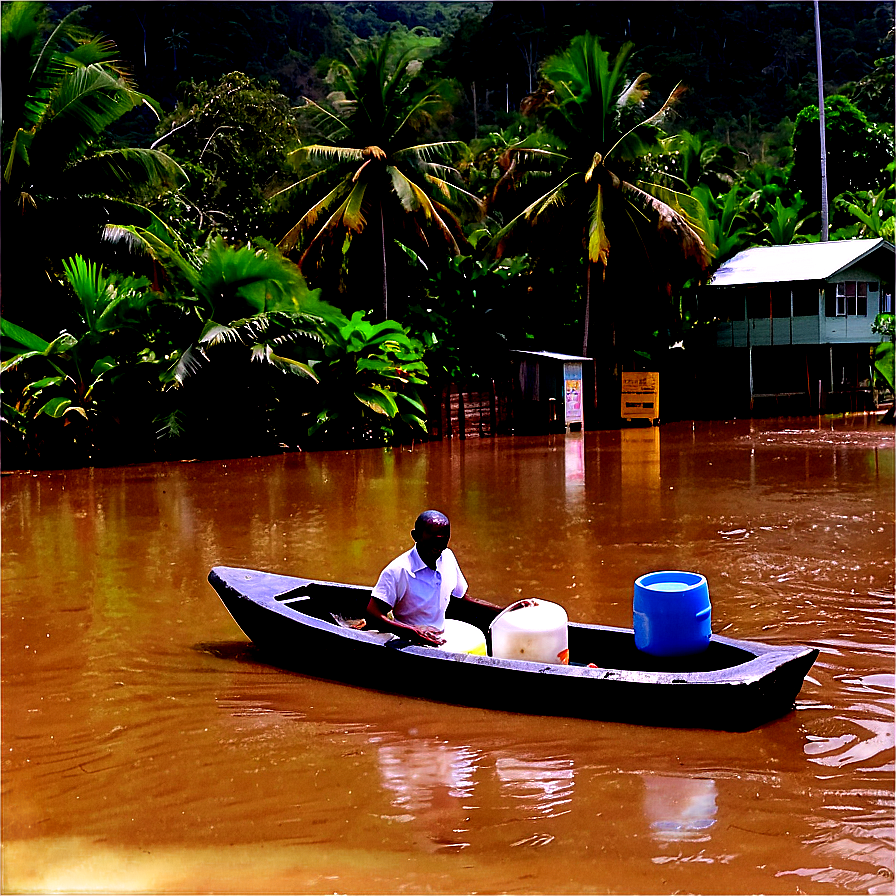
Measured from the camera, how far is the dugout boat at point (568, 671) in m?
6.40

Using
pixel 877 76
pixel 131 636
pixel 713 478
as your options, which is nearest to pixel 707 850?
pixel 131 636

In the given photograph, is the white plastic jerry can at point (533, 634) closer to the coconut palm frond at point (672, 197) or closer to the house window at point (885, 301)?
the coconut palm frond at point (672, 197)

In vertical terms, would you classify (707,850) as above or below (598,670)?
below

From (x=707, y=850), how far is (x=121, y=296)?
19776mm

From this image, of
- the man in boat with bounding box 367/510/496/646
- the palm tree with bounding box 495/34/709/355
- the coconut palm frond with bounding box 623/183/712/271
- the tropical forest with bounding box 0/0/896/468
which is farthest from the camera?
the palm tree with bounding box 495/34/709/355

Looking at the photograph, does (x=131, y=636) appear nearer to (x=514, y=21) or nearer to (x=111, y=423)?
(x=111, y=423)

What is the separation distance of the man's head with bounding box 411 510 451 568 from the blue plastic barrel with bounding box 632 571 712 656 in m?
1.22

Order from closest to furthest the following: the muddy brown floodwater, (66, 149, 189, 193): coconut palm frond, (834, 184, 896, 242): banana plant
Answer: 1. the muddy brown floodwater
2. (66, 149, 189, 193): coconut palm frond
3. (834, 184, 896, 242): banana plant

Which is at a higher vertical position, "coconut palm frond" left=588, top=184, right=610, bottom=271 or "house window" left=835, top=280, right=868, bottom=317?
"coconut palm frond" left=588, top=184, right=610, bottom=271

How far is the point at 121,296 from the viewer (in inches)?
892

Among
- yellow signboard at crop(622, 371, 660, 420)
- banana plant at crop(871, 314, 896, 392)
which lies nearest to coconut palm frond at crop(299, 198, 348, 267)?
yellow signboard at crop(622, 371, 660, 420)

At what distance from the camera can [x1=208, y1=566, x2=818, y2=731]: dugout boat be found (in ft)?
21.0

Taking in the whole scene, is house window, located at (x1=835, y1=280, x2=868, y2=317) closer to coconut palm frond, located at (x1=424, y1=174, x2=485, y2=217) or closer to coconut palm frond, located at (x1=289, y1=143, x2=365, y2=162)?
coconut palm frond, located at (x1=424, y1=174, x2=485, y2=217)

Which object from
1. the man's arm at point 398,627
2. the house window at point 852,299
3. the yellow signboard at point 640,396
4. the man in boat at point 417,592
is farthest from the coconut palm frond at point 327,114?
the man's arm at point 398,627
